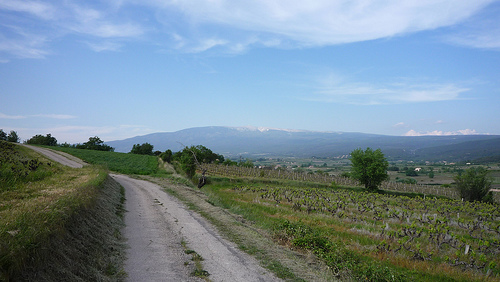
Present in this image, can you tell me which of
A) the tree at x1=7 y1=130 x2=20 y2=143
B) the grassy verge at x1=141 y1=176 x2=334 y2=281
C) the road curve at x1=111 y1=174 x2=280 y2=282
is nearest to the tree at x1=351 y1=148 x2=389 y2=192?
the grassy verge at x1=141 y1=176 x2=334 y2=281

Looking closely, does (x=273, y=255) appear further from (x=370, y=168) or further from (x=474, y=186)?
→ (x=474, y=186)

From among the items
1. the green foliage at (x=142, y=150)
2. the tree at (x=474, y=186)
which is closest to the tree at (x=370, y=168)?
the tree at (x=474, y=186)

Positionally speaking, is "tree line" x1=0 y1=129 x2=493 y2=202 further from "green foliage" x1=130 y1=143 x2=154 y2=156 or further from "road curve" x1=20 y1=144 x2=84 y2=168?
"green foliage" x1=130 y1=143 x2=154 y2=156

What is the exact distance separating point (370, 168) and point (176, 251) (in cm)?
5037

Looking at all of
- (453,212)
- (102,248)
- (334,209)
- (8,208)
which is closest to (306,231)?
(102,248)

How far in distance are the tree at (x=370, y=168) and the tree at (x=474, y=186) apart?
11.4 m

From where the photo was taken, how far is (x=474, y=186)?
47.6 m

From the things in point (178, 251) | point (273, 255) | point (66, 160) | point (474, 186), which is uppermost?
point (66, 160)

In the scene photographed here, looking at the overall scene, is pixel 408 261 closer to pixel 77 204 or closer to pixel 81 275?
pixel 81 275

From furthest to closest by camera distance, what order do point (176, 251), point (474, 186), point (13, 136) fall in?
1. point (13, 136)
2. point (474, 186)
3. point (176, 251)

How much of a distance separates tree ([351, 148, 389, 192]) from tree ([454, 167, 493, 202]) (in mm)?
11450

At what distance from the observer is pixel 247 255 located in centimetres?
928

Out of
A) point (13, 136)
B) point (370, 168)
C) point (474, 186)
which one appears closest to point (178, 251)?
point (370, 168)

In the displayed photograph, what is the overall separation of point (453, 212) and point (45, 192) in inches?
1201
